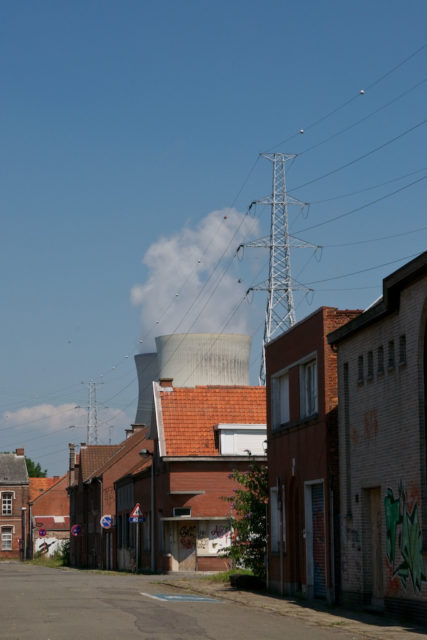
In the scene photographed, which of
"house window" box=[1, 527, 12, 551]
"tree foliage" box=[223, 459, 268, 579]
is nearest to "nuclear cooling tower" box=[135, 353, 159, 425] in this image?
"house window" box=[1, 527, 12, 551]

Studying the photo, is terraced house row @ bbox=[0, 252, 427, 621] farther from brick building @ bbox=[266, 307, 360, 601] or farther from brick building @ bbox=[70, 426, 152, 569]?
brick building @ bbox=[70, 426, 152, 569]

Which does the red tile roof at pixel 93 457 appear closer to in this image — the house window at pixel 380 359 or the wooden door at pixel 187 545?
the wooden door at pixel 187 545

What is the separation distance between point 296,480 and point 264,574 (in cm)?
545

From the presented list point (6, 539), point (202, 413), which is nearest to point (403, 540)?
point (202, 413)

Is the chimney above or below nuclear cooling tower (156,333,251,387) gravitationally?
below

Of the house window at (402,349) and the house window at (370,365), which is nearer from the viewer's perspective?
the house window at (402,349)

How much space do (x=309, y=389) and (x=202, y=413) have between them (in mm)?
21307

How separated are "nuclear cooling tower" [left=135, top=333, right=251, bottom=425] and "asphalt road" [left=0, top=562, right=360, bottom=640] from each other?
6948 cm

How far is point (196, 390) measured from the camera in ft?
167

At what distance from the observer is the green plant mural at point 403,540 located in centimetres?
2033

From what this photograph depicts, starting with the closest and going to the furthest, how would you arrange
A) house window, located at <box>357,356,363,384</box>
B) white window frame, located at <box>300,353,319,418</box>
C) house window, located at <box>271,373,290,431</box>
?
house window, located at <box>357,356,363,384</box> → white window frame, located at <box>300,353,319,418</box> → house window, located at <box>271,373,290,431</box>

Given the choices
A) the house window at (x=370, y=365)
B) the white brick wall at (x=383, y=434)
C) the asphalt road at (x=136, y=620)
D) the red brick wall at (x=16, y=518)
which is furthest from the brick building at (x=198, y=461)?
the red brick wall at (x=16, y=518)

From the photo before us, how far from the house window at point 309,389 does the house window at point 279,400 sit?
6.91 feet

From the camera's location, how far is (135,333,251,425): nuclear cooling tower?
322 ft
